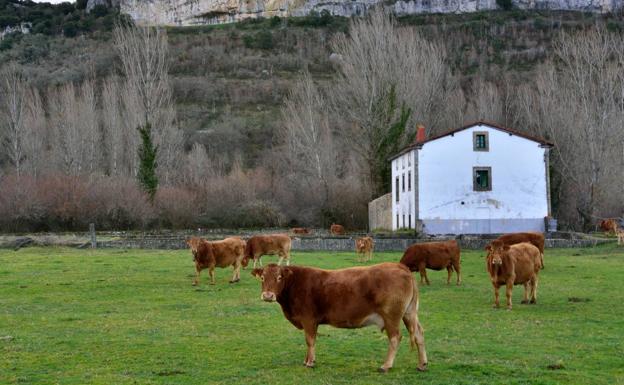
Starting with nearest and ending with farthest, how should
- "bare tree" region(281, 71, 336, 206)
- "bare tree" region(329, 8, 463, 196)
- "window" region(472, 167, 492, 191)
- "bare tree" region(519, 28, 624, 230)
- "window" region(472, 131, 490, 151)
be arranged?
"window" region(472, 167, 492, 191) < "window" region(472, 131, 490, 151) < "bare tree" region(519, 28, 624, 230) < "bare tree" region(329, 8, 463, 196) < "bare tree" region(281, 71, 336, 206)

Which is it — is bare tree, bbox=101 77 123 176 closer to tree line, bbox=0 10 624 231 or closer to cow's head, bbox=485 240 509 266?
tree line, bbox=0 10 624 231

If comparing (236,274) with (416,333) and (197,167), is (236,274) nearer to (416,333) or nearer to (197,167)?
(416,333)

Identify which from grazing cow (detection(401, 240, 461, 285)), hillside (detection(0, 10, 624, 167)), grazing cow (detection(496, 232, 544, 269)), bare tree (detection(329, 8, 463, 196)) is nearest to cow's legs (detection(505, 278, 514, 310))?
grazing cow (detection(401, 240, 461, 285))

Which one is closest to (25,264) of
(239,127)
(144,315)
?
(144,315)

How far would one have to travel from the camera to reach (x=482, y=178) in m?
41.7

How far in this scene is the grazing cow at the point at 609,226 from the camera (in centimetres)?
3997

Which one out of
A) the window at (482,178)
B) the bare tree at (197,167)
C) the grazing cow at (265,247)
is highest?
the bare tree at (197,167)

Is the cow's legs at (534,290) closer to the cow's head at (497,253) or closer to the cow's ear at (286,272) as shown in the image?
the cow's head at (497,253)

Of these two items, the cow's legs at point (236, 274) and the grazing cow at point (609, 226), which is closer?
the cow's legs at point (236, 274)

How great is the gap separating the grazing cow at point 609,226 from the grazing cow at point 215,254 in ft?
87.9

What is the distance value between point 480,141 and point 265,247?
891 inches

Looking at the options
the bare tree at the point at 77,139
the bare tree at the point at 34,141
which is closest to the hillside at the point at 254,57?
the bare tree at the point at 77,139

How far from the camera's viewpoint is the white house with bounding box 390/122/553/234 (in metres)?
41.2

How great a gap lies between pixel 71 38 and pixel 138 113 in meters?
77.9
